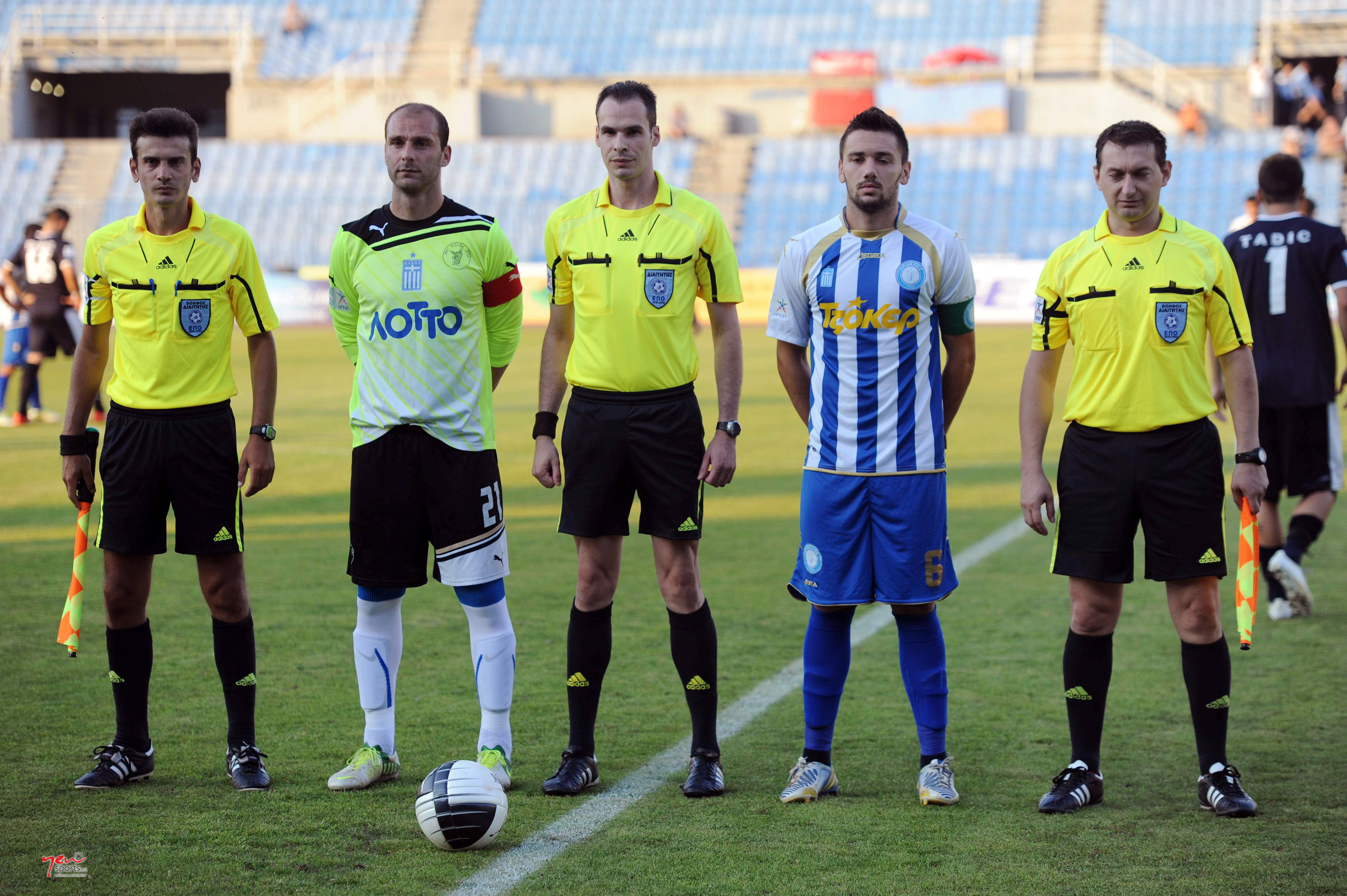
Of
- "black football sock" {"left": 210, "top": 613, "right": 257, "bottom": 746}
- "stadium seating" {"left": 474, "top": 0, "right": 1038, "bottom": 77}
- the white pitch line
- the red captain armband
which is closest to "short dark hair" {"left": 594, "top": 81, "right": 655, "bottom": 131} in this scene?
the red captain armband

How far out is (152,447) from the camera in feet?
14.2

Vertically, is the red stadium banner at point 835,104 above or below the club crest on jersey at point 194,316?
above

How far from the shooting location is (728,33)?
39.1m

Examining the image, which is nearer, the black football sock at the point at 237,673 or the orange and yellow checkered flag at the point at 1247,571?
the orange and yellow checkered flag at the point at 1247,571

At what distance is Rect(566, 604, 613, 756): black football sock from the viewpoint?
175 inches

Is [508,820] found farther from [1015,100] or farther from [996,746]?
[1015,100]

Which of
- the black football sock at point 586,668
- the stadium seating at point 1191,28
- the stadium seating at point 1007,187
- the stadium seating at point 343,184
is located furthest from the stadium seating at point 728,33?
the black football sock at point 586,668

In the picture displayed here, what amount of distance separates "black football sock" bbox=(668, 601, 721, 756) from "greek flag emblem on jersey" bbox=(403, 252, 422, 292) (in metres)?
1.26

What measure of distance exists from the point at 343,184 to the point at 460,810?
108 ft

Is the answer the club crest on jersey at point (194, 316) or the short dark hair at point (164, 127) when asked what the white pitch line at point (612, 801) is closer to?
the club crest on jersey at point (194, 316)

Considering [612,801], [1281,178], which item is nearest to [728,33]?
[1281,178]

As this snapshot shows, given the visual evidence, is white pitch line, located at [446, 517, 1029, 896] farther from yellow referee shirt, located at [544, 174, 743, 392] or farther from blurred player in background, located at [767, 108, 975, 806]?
yellow referee shirt, located at [544, 174, 743, 392]

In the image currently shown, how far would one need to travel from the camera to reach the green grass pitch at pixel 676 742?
3666 millimetres

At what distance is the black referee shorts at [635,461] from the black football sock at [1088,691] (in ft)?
3.97
